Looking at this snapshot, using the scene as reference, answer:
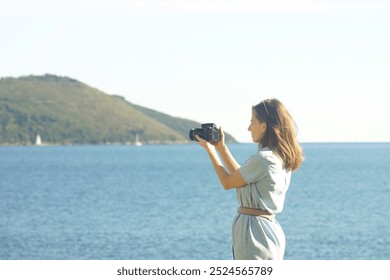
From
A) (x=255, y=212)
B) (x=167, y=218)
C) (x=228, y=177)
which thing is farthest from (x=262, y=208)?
(x=167, y=218)

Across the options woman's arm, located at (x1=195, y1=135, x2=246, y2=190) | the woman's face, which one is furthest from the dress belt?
the woman's face

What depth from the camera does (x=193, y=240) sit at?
3588cm

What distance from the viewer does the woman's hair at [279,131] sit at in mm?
4680

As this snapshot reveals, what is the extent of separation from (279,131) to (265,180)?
11.7 inches

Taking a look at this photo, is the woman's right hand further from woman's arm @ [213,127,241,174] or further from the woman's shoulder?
the woman's shoulder

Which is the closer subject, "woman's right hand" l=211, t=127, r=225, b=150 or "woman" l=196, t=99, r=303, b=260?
"woman" l=196, t=99, r=303, b=260

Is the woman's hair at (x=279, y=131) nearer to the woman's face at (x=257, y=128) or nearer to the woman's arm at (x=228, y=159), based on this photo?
the woman's face at (x=257, y=128)

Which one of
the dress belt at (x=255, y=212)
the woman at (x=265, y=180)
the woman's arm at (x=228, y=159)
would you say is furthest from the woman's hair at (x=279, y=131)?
the dress belt at (x=255, y=212)

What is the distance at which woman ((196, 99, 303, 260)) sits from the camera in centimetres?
468

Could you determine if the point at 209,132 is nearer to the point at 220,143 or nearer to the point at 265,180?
the point at 220,143

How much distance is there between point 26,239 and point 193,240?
828 cm

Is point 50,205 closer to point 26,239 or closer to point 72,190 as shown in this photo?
point 72,190

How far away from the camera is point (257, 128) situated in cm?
471
